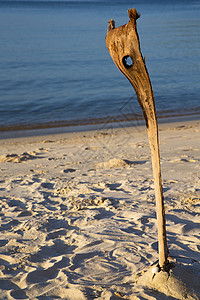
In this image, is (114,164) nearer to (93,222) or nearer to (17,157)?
(17,157)

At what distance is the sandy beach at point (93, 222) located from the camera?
2.60 metres

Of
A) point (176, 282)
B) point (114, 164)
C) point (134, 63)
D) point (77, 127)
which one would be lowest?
point (176, 282)

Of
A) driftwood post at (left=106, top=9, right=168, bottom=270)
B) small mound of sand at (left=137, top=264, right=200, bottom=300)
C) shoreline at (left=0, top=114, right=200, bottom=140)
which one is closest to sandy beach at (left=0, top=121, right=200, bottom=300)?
small mound of sand at (left=137, top=264, right=200, bottom=300)

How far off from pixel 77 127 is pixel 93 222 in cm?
656

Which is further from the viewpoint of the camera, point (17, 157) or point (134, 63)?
point (17, 157)

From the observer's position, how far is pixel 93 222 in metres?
3.72

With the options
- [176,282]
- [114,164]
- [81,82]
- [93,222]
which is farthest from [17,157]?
[81,82]

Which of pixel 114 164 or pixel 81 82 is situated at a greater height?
pixel 81 82

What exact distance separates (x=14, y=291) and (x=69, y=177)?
2757mm

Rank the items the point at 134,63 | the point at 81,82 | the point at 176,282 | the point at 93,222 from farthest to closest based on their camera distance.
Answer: the point at 81,82, the point at 93,222, the point at 176,282, the point at 134,63

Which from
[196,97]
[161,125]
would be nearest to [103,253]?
[161,125]

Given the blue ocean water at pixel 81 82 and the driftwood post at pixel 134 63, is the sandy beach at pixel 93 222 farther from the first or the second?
the blue ocean water at pixel 81 82

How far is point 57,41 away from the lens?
29844 millimetres

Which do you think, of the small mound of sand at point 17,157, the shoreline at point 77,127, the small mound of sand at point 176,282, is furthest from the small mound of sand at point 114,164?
the shoreline at point 77,127
